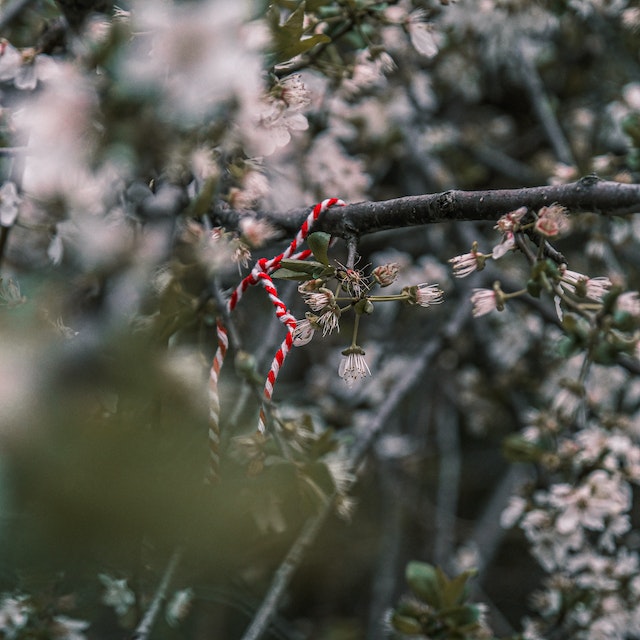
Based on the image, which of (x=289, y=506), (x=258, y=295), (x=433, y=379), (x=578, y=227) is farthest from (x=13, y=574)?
(x=433, y=379)

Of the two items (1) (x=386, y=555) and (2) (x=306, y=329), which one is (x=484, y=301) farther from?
(1) (x=386, y=555)

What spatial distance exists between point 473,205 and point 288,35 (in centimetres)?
30

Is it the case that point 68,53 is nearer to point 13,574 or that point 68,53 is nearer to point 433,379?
point 13,574

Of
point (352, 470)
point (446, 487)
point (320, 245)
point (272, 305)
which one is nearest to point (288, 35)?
point (320, 245)

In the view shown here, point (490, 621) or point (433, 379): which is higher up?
point (433, 379)

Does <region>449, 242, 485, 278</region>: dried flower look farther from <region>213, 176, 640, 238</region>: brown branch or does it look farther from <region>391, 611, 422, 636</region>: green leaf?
<region>391, 611, 422, 636</region>: green leaf

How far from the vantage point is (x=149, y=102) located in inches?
27.5

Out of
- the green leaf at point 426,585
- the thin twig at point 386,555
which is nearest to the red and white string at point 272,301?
the green leaf at point 426,585

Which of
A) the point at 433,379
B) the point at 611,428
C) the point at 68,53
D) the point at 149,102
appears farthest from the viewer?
the point at 433,379

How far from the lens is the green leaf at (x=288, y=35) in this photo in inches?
33.6

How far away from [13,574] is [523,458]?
A: 0.93 m

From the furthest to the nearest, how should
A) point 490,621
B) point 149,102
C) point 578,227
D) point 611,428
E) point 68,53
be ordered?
1. point 490,621
2. point 578,227
3. point 611,428
4. point 68,53
5. point 149,102

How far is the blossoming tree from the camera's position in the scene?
0.47 meters

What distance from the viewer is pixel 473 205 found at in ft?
2.63
